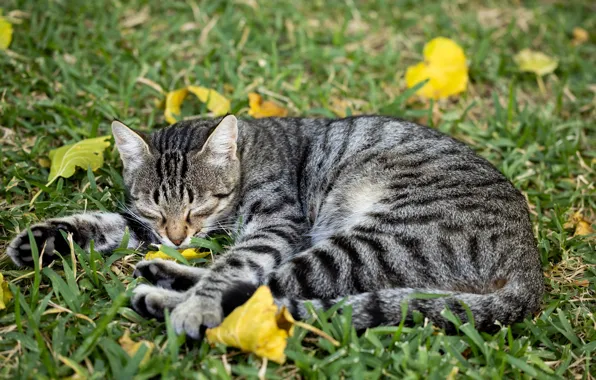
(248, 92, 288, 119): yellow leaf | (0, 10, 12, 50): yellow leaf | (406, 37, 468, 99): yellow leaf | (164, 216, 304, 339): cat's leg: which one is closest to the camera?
(164, 216, 304, 339): cat's leg

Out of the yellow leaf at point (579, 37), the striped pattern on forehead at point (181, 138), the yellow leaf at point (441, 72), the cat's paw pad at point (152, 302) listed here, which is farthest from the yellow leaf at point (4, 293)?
the yellow leaf at point (579, 37)

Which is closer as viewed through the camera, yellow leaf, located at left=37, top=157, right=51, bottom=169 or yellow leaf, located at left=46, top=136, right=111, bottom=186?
yellow leaf, located at left=46, top=136, right=111, bottom=186

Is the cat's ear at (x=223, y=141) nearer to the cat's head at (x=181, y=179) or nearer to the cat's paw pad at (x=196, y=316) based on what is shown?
the cat's head at (x=181, y=179)

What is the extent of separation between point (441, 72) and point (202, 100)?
200 cm

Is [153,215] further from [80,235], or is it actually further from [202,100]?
[202,100]

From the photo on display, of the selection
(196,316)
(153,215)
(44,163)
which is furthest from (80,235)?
(196,316)

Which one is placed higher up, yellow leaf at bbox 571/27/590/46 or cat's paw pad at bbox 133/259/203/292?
yellow leaf at bbox 571/27/590/46

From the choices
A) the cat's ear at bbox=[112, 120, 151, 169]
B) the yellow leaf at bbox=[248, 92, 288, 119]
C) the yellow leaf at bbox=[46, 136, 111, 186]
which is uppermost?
the cat's ear at bbox=[112, 120, 151, 169]

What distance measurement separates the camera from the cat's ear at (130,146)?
3602mm

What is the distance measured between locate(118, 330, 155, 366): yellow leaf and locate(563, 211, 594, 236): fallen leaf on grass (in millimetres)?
2741

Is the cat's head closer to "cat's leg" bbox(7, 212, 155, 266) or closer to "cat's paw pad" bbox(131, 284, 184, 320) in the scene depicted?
"cat's leg" bbox(7, 212, 155, 266)

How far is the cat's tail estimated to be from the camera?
9.66ft

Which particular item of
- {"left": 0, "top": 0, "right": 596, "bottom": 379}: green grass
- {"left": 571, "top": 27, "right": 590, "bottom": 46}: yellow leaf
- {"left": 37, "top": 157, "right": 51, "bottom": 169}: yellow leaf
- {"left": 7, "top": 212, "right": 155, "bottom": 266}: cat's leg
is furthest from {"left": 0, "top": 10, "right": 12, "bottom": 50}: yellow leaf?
{"left": 571, "top": 27, "right": 590, "bottom": 46}: yellow leaf

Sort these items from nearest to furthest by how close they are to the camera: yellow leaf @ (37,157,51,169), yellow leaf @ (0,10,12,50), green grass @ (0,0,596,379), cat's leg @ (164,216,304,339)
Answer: green grass @ (0,0,596,379)
cat's leg @ (164,216,304,339)
yellow leaf @ (37,157,51,169)
yellow leaf @ (0,10,12,50)
